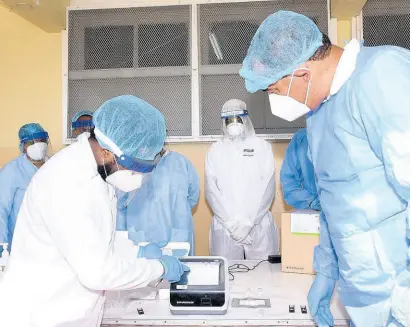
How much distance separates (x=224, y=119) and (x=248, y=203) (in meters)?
0.61

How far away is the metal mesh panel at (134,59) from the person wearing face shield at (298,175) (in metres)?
1.09

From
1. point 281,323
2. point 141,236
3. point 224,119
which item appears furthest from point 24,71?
point 281,323

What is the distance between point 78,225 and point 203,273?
72 centimetres

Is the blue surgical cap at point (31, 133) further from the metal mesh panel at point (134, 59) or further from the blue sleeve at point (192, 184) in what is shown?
the blue sleeve at point (192, 184)

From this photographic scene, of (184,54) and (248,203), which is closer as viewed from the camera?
(248,203)

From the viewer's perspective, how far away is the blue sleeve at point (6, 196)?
2959 mm

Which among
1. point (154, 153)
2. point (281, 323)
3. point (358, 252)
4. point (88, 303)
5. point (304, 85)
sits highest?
point (304, 85)

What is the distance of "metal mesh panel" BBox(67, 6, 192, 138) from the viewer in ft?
12.7

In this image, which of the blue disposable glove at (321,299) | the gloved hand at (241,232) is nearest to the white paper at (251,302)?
the blue disposable glove at (321,299)

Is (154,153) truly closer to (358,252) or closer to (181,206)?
(358,252)

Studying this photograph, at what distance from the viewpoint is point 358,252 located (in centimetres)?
120

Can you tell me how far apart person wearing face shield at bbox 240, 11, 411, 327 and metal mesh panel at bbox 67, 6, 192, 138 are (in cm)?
259

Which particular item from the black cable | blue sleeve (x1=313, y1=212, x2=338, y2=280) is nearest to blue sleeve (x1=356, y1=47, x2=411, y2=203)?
blue sleeve (x1=313, y1=212, x2=338, y2=280)

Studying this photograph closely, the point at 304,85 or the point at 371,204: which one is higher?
the point at 304,85
